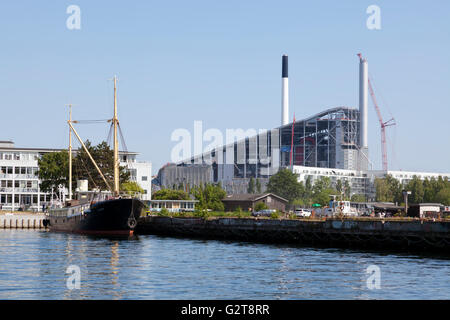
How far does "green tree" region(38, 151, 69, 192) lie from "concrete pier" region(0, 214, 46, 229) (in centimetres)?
1117

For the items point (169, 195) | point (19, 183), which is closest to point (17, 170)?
point (19, 183)

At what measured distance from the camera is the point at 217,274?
48.3 meters

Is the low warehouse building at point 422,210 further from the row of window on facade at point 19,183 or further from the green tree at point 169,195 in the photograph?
the row of window on facade at point 19,183

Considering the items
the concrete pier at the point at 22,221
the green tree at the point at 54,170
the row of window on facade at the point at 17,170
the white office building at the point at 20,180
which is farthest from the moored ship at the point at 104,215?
the row of window on facade at the point at 17,170

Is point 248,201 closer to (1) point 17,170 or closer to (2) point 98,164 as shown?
(2) point 98,164

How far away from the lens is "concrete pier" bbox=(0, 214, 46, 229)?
125 m

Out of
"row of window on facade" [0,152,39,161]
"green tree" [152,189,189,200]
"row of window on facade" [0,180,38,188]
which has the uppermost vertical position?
"row of window on facade" [0,152,39,161]

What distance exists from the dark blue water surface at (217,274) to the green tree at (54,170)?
7752 cm

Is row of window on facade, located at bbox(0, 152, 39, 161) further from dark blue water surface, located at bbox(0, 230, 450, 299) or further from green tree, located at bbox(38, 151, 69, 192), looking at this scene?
dark blue water surface, located at bbox(0, 230, 450, 299)

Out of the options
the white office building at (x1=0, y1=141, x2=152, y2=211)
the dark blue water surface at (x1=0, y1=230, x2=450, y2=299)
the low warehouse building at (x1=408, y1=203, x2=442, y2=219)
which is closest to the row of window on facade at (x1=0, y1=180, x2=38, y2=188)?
the white office building at (x1=0, y1=141, x2=152, y2=211)

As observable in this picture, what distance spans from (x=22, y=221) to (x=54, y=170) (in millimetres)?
25534

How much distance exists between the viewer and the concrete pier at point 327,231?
69.4 metres
